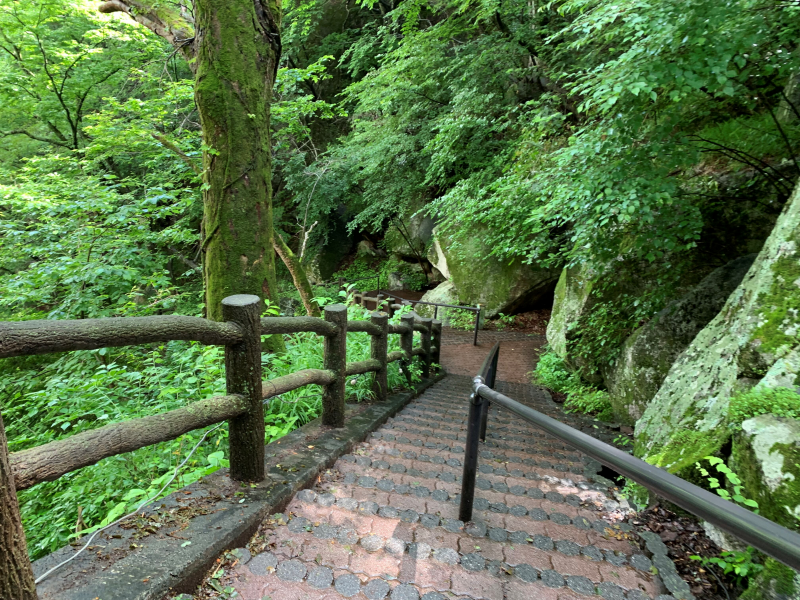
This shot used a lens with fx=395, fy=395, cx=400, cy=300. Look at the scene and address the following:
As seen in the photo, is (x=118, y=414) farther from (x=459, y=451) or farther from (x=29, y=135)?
(x=29, y=135)

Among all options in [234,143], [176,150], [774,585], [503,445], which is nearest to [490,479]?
[503,445]

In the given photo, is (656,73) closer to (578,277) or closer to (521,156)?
(578,277)

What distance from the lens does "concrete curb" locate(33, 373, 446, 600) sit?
1.35m

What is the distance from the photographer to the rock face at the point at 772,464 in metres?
1.53

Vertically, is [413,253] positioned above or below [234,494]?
above

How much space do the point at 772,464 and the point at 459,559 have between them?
137 cm

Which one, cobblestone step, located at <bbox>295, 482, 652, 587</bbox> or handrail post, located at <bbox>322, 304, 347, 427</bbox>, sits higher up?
handrail post, located at <bbox>322, 304, 347, 427</bbox>

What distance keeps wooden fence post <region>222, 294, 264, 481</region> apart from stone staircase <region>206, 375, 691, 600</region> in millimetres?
326

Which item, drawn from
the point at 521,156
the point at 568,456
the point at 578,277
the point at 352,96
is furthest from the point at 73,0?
the point at 568,456

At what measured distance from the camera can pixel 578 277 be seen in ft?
23.0

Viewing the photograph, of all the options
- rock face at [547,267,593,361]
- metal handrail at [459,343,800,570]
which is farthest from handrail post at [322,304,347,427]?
rock face at [547,267,593,361]

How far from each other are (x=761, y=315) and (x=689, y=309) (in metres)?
2.16

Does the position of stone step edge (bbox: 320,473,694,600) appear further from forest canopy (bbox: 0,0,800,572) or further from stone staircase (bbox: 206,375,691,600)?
forest canopy (bbox: 0,0,800,572)

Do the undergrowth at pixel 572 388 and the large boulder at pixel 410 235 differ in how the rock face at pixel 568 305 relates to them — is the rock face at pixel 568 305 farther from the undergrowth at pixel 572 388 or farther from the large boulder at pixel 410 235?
the large boulder at pixel 410 235
